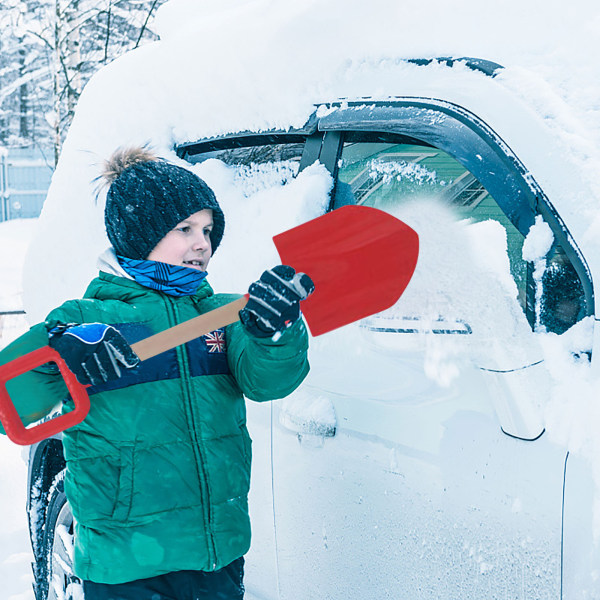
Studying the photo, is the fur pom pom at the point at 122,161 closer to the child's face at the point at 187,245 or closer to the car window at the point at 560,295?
the child's face at the point at 187,245

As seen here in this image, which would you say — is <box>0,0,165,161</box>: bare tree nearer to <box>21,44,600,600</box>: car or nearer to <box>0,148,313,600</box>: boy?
<box>21,44,600,600</box>: car

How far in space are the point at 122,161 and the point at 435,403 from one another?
2.89 ft

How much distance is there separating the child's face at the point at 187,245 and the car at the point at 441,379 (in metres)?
0.40

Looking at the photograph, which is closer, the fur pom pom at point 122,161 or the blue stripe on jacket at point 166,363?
the blue stripe on jacket at point 166,363

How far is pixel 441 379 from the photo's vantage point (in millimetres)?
1557

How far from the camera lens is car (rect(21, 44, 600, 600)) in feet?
4.52

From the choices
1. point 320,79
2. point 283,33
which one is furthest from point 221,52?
point 320,79

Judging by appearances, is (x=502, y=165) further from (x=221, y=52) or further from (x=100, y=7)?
(x=100, y=7)

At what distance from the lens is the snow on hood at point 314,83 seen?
4.79 feet

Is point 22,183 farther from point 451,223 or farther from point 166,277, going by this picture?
point 451,223

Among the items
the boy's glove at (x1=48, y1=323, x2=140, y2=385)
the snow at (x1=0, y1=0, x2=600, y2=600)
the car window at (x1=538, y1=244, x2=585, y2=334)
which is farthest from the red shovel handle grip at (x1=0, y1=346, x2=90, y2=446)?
the car window at (x1=538, y1=244, x2=585, y2=334)

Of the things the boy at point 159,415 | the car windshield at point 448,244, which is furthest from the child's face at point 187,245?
the car windshield at point 448,244

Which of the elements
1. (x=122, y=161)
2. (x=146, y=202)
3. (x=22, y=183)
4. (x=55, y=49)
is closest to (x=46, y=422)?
(x=146, y=202)

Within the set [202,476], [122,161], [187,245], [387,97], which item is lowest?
[202,476]
